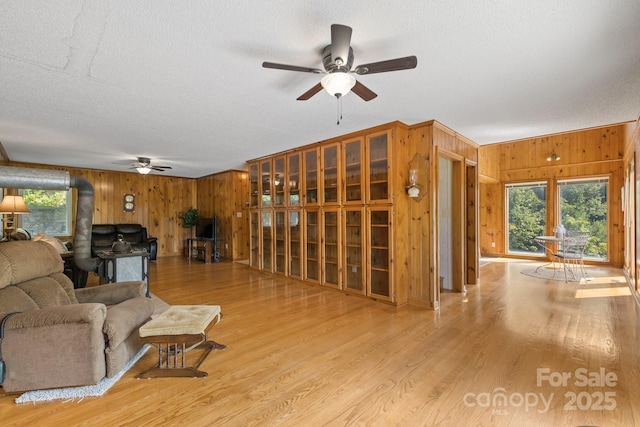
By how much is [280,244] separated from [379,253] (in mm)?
2377

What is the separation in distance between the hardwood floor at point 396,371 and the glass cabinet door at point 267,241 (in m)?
2.01

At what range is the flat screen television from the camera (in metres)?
7.93

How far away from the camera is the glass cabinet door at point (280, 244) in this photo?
224 inches

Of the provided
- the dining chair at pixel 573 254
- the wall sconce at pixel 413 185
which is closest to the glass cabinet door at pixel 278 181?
the wall sconce at pixel 413 185

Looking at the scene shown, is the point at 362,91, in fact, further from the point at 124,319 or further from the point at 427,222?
the point at 124,319

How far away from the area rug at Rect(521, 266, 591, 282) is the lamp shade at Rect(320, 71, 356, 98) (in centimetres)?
567

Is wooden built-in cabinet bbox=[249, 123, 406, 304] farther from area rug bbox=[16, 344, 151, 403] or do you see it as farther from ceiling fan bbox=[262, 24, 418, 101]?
area rug bbox=[16, 344, 151, 403]

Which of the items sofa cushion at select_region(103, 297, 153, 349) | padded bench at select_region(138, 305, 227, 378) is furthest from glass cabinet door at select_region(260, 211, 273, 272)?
padded bench at select_region(138, 305, 227, 378)

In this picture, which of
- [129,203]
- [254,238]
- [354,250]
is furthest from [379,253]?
[129,203]

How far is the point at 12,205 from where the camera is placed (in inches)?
189

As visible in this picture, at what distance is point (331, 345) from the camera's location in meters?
2.76

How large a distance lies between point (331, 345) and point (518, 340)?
5.96 feet

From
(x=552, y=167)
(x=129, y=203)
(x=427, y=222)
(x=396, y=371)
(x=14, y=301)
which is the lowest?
(x=396, y=371)

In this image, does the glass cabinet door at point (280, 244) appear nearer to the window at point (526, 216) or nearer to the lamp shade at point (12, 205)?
the lamp shade at point (12, 205)
